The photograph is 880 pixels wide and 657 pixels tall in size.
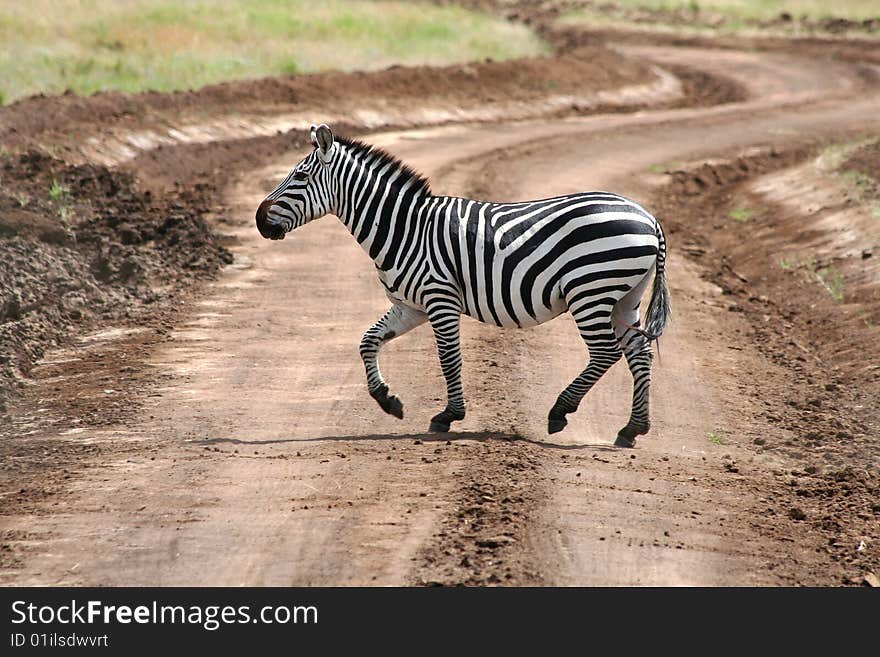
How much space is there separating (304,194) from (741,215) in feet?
42.2

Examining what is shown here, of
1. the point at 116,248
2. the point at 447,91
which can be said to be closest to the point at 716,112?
the point at 447,91

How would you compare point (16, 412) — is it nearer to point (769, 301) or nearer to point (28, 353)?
point (28, 353)

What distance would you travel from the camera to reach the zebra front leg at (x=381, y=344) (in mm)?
10766

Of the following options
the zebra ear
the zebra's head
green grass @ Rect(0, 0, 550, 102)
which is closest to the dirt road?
the zebra's head

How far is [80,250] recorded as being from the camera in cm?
1658

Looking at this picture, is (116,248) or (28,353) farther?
(116,248)

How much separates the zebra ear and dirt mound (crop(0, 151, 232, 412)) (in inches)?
152

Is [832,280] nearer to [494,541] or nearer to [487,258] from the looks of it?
[487,258]

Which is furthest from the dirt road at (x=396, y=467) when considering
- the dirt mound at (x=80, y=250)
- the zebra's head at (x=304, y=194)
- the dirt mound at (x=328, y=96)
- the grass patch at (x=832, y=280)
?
the dirt mound at (x=328, y=96)

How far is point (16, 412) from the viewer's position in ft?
38.0

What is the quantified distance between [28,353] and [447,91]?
20984 millimetres

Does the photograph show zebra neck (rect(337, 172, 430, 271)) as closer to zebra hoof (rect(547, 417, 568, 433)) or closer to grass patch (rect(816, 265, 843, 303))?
zebra hoof (rect(547, 417, 568, 433))

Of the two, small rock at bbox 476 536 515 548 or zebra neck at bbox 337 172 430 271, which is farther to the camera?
zebra neck at bbox 337 172 430 271

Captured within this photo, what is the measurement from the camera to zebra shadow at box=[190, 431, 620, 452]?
10477 millimetres
